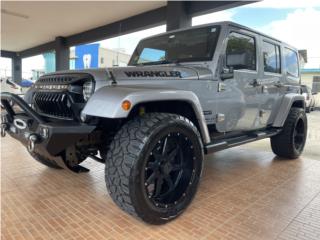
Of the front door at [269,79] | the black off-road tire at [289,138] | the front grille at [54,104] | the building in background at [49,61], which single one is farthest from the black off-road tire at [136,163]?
the building in background at [49,61]

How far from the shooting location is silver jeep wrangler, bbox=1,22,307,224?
75.4 inches

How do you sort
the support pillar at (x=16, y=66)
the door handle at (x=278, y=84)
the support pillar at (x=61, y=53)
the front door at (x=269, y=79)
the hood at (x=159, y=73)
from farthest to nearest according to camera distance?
1. the support pillar at (x=16, y=66)
2. the support pillar at (x=61, y=53)
3. the door handle at (x=278, y=84)
4. the front door at (x=269, y=79)
5. the hood at (x=159, y=73)

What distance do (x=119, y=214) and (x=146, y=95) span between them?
1.07 metres

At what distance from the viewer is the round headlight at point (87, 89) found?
203cm

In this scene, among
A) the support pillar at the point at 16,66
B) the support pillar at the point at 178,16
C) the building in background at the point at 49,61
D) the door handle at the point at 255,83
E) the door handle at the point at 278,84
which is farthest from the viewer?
the support pillar at the point at 16,66

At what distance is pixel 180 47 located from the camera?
3.16m

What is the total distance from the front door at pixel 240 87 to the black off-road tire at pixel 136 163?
3.29 ft

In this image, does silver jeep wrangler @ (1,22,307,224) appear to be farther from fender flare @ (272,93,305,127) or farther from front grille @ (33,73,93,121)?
fender flare @ (272,93,305,127)

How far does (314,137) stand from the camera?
21.2ft

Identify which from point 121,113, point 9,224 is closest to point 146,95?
point 121,113

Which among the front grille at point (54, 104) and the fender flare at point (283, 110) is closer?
the front grille at point (54, 104)

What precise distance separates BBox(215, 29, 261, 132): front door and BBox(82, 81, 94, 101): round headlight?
1.39 meters

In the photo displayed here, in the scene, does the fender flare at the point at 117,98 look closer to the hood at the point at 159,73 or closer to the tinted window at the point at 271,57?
the hood at the point at 159,73

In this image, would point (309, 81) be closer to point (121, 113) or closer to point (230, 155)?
point (230, 155)
